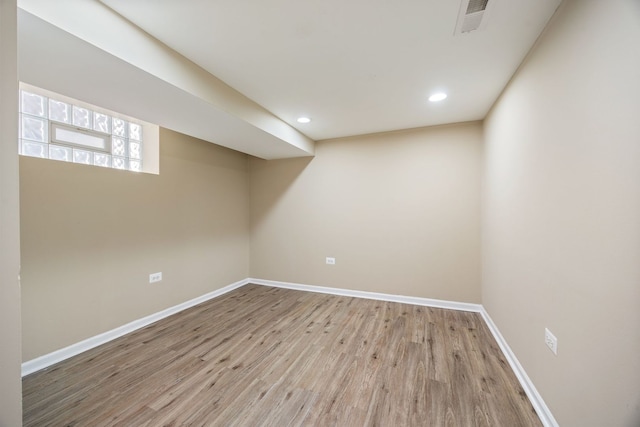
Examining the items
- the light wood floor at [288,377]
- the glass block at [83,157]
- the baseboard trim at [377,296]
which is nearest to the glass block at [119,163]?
the glass block at [83,157]

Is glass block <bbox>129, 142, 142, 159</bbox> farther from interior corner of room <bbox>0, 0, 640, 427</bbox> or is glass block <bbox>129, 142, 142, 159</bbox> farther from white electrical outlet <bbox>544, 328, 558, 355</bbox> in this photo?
white electrical outlet <bbox>544, 328, 558, 355</bbox>

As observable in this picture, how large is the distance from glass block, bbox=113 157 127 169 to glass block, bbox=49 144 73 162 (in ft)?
1.19

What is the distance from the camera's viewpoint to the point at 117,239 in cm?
255

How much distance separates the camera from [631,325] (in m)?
0.90

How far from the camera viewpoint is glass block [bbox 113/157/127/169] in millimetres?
2645

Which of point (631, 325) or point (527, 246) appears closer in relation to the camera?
point (631, 325)

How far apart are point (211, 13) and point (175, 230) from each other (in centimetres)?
255

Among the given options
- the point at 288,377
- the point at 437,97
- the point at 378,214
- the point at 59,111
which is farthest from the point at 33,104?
the point at 378,214

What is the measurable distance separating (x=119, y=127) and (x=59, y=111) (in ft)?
1.63

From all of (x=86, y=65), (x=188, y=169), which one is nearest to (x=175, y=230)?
(x=188, y=169)

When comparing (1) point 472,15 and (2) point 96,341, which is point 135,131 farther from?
(1) point 472,15

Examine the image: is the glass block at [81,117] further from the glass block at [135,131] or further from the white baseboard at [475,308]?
the white baseboard at [475,308]

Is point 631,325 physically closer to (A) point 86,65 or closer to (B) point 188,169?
(A) point 86,65

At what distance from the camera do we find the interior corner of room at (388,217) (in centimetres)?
95
